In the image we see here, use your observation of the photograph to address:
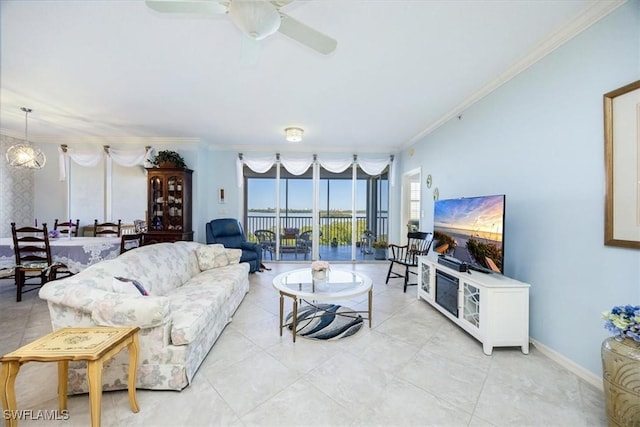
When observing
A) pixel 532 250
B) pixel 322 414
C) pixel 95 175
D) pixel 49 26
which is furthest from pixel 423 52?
pixel 95 175

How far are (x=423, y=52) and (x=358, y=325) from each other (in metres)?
2.69

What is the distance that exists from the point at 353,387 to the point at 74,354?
160 centimetres

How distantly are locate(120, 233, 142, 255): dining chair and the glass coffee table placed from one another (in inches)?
98.4

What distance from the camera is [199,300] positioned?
2.13 metres

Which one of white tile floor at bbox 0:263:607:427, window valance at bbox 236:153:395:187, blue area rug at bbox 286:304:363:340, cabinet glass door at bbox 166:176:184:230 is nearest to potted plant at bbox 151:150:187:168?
cabinet glass door at bbox 166:176:184:230

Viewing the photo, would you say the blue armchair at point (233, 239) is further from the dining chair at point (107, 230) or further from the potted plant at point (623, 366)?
the potted plant at point (623, 366)

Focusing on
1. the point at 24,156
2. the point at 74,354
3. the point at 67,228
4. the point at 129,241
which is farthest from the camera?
the point at 67,228

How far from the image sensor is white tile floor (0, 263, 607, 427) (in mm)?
→ 1457

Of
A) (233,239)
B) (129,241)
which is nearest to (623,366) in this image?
(233,239)

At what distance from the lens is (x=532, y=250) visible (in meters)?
2.21

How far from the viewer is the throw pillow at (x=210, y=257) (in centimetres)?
335

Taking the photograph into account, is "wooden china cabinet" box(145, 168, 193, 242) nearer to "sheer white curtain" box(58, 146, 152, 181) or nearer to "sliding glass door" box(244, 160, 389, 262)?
"sheer white curtain" box(58, 146, 152, 181)

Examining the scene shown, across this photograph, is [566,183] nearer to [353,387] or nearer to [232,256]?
[353,387]

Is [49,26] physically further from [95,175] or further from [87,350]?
[95,175]
